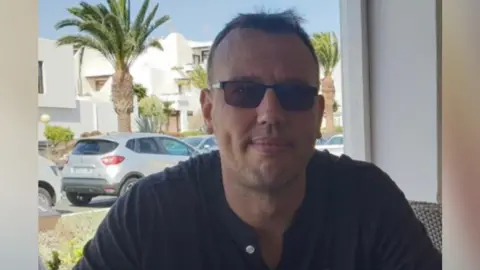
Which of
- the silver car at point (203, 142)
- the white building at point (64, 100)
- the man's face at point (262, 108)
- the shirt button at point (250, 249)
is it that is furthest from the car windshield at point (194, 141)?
the white building at point (64, 100)

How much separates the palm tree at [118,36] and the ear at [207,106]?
19.6 inches

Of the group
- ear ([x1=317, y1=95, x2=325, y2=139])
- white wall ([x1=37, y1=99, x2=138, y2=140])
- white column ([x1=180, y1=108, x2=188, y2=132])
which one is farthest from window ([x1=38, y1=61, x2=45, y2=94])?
ear ([x1=317, y1=95, x2=325, y2=139])

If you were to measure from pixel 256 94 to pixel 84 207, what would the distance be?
0.61 metres

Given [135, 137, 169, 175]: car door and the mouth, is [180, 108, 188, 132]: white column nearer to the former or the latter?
[135, 137, 169, 175]: car door

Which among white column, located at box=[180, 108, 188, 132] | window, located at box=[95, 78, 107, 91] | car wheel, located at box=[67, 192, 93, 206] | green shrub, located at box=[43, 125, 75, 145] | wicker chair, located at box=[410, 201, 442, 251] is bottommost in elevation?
car wheel, located at box=[67, 192, 93, 206]

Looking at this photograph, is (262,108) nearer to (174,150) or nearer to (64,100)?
(174,150)

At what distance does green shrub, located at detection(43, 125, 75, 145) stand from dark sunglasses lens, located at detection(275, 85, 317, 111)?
64cm

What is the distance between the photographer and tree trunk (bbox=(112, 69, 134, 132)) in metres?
1.36
